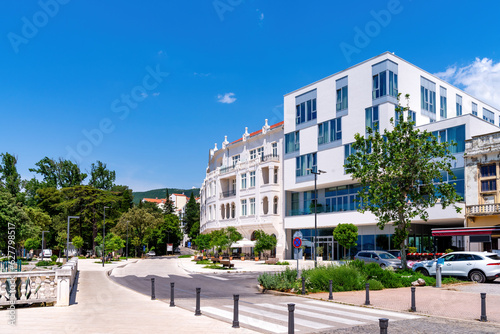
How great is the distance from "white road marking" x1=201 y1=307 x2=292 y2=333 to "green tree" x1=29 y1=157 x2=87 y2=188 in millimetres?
83807

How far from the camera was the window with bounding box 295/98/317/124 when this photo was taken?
49531 millimetres

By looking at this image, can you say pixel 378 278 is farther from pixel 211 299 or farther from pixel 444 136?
pixel 444 136

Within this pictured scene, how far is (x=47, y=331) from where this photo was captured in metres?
9.56

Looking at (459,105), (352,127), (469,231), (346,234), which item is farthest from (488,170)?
(459,105)

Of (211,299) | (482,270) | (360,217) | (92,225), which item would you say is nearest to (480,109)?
(360,217)

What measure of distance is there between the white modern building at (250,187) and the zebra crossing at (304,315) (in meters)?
39.1

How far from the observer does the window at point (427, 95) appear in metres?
44.4

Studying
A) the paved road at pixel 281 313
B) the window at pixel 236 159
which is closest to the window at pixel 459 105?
the window at pixel 236 159

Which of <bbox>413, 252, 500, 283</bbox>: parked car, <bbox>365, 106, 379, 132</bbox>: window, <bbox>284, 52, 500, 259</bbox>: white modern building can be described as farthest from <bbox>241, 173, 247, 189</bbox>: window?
<bbox>413, 252, 500, 283</bbox>: parked car

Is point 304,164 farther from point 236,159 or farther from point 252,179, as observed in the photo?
point 236,159

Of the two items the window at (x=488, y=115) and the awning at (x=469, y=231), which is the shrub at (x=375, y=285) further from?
the window at (x=488, y=115)

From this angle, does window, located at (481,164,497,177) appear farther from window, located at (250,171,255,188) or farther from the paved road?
window, located at (250,171,255,188)

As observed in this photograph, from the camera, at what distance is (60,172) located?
90.3m

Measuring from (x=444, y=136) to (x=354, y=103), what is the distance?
376 inches
